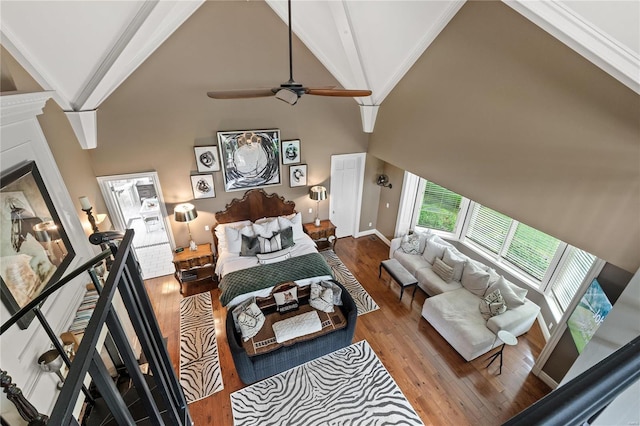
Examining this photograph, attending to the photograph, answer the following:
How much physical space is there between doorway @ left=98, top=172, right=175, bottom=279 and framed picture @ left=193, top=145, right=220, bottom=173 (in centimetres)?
75

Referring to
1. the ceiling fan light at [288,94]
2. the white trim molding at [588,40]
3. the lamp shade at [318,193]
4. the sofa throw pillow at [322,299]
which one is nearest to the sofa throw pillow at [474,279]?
the sofa throw pillow at [322,299]

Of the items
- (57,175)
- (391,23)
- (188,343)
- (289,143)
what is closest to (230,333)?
(188,343)

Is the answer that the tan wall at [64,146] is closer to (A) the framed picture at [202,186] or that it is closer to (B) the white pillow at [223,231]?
(A) the framed picture at [202,186]

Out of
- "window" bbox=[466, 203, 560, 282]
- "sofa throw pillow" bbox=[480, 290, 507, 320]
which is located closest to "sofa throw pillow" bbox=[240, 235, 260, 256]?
"sofa throw pillow" bbox=[480, 290, 507, 320]

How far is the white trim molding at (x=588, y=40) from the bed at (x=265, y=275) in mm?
3615

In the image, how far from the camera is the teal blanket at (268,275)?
4355mm

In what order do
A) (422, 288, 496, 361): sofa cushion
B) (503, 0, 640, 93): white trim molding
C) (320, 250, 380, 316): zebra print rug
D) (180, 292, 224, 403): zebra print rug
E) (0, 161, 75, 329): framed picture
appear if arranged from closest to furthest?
(0, 161, 75, 329): framed picture
(503, 0, 640, 93): white trim molding
(180, 292, 224, 403): zebra print rug
(422, 288, 496, 361): sofa cushion
(320, 250, 380, 316): zebra print rug

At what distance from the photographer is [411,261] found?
564 centimetres

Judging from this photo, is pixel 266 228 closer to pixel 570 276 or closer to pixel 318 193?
pixel 318 193

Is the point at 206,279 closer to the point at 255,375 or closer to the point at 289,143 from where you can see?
the point at 255,375

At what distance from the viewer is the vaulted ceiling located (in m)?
Answer: 2.19

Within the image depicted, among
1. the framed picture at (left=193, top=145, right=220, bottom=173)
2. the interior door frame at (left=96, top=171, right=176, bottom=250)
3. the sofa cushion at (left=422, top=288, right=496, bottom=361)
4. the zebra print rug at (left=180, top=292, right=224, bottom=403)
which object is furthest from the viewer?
the framed picture at (left=193, top=145, right=220, bottom=173)

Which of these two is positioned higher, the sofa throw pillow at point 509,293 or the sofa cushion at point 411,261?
the sofa throw pillow at point 509,293

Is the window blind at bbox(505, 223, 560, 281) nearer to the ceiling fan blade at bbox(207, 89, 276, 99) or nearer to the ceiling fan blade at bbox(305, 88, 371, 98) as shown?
the ceiling fan blade at bbox(305, 88, 371, 98)
